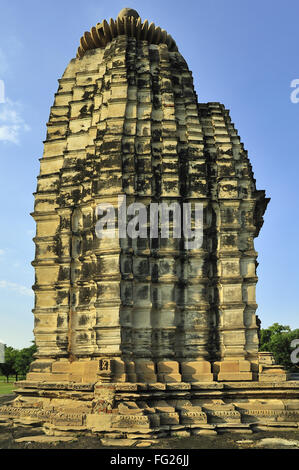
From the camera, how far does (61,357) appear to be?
45.9 feet

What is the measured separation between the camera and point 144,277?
45.1 ft

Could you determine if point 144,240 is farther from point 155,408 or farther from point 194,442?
point 194,442

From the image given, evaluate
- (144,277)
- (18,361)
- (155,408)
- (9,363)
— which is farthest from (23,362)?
(155,408)

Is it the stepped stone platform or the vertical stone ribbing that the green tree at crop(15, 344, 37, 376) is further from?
the stepped stone platform

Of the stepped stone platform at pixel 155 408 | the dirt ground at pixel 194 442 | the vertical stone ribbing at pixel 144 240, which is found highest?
the vertical stone ribbing at pixel 144 240

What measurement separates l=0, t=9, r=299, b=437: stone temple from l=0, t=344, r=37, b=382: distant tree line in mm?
36793

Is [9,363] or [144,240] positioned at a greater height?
[144,240]

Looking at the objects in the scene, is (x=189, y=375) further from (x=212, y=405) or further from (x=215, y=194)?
(x=215, y=194)

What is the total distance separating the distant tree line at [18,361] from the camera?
4941 cm

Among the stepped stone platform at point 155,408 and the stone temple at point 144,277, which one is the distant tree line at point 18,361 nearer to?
the stone temple at point 144,277

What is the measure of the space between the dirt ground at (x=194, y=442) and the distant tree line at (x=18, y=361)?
A: 3957cm

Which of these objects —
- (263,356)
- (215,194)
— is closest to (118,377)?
(263,356)

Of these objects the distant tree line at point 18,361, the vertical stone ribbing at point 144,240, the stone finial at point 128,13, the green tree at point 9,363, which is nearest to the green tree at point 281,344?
the distant tree line at point 18,361

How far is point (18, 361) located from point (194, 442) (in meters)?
42.2
